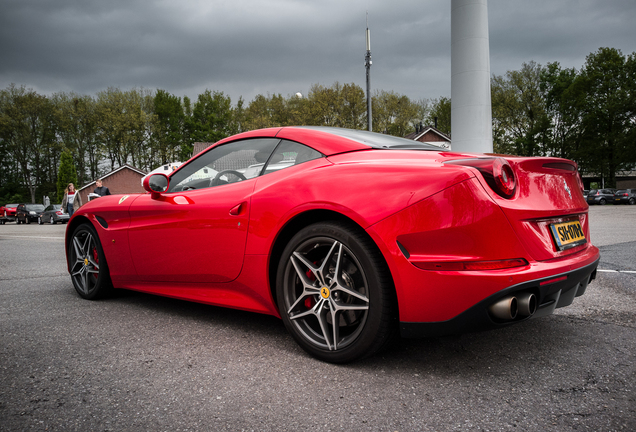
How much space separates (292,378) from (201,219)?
1206 millimetres

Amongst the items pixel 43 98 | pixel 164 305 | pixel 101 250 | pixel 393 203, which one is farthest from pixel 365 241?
pixel 43 98

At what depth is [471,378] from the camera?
2.09 m

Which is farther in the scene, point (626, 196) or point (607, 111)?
point (607, 111)

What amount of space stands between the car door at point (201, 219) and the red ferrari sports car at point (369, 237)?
10mm

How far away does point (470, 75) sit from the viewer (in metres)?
17.8

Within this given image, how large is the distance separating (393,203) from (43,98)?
59.1m

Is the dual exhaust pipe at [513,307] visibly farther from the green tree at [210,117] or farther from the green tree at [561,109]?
the green tree at [210,117]

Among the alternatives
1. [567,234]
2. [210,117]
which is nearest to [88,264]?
[567,234]

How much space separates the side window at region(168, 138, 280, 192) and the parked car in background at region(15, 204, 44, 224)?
122 ft

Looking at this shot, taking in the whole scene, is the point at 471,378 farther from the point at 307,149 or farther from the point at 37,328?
the point at 37,328

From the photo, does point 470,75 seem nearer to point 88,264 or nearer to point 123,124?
point 88,264

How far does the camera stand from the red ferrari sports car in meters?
1.94

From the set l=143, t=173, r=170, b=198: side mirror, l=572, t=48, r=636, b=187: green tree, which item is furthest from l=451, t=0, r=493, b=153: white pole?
l=572, t=48, r=636, b=187: green tree

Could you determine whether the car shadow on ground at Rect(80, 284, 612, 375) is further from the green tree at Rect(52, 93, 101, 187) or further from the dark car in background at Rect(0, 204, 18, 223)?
the green tree at Rect(52, 93, 101, 187)
